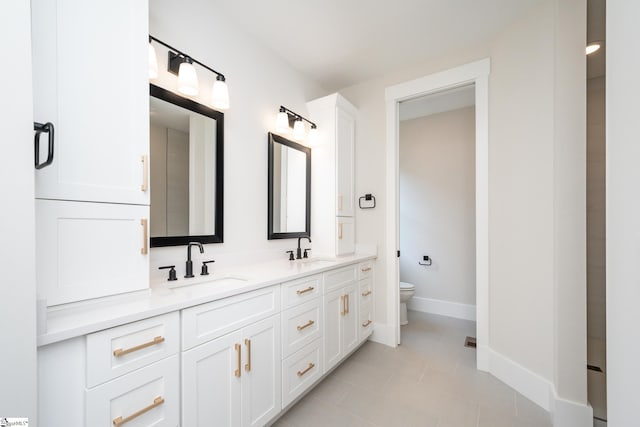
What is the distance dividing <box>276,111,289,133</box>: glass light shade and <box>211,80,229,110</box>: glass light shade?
560 mm

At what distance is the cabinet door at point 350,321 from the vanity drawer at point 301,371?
36cm

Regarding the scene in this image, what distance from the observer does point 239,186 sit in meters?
1.94

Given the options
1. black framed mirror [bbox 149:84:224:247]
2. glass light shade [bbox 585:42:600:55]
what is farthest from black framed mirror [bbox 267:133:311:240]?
glass light shade [bbox 585:42:600:55]

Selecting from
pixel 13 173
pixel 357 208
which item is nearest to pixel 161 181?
pixel 13 173

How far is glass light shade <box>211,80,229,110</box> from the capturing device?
5.50 ft

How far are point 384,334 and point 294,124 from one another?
220cm

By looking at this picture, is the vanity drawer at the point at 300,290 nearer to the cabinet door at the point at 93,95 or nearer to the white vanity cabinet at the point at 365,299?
the white vanity cabinet at the point at 365,299

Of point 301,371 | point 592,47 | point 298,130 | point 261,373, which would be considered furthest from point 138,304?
point 592,47

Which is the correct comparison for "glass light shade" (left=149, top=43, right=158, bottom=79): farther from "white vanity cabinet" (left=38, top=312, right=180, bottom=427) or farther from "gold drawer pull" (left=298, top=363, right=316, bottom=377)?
"gold drawer pull" (left=298, top=363, right=316, bottom=377)

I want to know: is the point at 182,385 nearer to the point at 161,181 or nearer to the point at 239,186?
the point at 161,181

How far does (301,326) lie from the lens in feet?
5.54

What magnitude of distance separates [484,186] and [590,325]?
70.0 inches

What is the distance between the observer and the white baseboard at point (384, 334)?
258 centimetres
